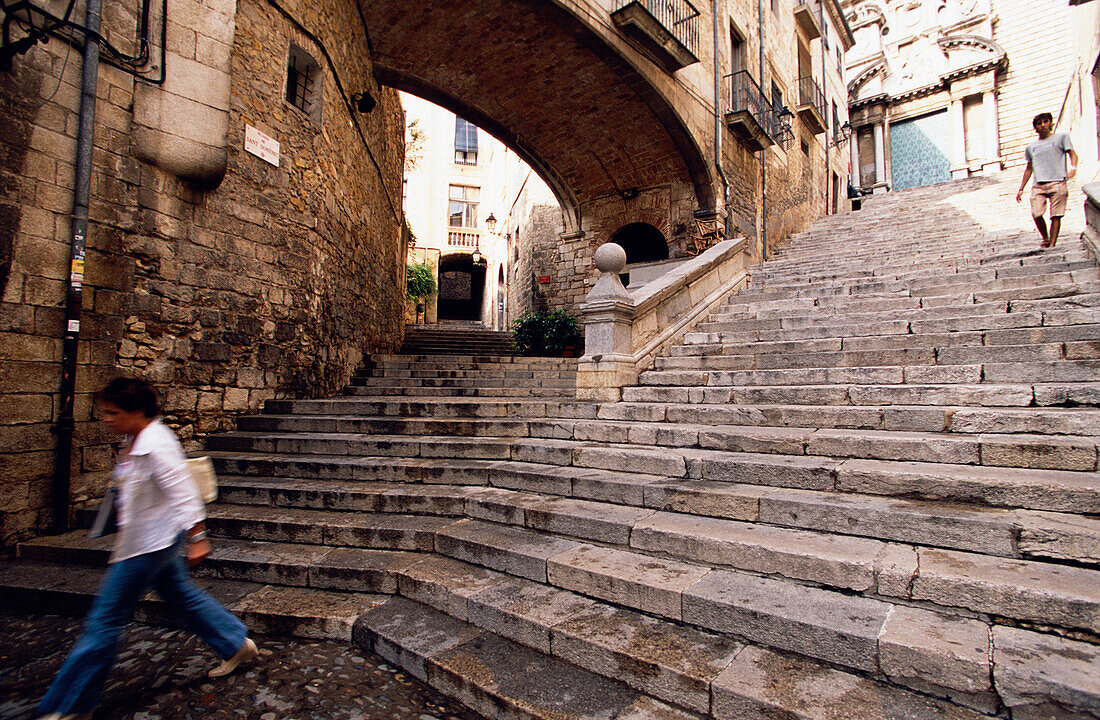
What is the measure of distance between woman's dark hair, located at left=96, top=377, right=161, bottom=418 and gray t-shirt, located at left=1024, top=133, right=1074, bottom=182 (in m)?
8.27

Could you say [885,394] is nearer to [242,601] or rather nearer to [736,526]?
[736,526]

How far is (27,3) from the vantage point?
11.6ft

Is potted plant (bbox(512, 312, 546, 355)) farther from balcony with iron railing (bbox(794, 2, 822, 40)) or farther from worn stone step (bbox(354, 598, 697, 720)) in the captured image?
balcony with iron railing (bbox(794, 2, 822, 40))

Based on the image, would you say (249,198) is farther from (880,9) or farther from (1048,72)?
(880,9)

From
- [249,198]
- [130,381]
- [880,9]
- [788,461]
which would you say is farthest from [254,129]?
[880,9]

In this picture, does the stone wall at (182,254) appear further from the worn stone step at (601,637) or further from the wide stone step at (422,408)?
the worn stone step at (601,637)

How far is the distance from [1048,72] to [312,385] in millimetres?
24861

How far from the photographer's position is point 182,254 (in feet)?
15.6

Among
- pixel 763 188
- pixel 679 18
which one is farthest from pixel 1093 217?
pixel 763 188

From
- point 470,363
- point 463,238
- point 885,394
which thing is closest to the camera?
point 885,394

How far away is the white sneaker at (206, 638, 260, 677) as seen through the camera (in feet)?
7.50

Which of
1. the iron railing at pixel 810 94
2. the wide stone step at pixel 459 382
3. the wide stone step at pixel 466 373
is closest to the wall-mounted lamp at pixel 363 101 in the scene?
the wide stone step at pixel 466 373

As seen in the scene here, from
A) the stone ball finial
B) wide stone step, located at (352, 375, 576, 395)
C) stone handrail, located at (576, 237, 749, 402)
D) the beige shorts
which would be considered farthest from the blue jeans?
the beige shorts

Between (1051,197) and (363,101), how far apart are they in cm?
887
